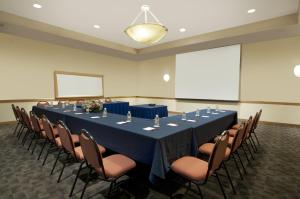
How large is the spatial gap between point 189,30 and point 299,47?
11.5 ft

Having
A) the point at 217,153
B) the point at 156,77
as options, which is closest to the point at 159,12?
the point at 217,153

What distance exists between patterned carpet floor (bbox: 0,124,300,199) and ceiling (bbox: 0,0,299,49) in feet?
10.9

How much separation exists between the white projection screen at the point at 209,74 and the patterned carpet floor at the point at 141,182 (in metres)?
3.65

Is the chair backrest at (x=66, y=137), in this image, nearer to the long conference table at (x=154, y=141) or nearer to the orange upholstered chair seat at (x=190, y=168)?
the long conference table at (x=154, y=141)

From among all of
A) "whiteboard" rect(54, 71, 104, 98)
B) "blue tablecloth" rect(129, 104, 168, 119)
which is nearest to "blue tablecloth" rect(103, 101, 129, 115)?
"blue tablecloth" rect(129, 104, 168, 119)

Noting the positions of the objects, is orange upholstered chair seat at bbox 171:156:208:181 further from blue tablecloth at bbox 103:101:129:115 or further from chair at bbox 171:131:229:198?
blue tablecloth at bbox 103:101:129:115

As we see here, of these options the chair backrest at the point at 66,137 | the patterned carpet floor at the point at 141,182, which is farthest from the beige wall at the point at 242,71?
the chair backrest at the point at 66,137

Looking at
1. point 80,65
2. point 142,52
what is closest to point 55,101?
point 80,65

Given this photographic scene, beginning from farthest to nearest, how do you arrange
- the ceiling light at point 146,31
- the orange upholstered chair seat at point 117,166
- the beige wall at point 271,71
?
the beige wall at point 271,71
the ceiling light at point 146,31
the orange upholstered chair seat at point 117,166

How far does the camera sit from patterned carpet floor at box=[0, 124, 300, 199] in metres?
2.12

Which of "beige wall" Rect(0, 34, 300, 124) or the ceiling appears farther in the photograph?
"beige wall" Rect(0, 34, 300, 124)

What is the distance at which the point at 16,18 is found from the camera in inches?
187

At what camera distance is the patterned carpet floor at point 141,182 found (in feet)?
6.97

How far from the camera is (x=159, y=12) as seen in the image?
453cm
